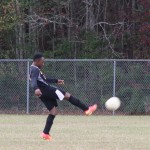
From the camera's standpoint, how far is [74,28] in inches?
1209

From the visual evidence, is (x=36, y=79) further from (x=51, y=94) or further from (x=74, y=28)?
(x=74, y=28)

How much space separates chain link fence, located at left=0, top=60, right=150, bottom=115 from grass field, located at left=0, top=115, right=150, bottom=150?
195 inches

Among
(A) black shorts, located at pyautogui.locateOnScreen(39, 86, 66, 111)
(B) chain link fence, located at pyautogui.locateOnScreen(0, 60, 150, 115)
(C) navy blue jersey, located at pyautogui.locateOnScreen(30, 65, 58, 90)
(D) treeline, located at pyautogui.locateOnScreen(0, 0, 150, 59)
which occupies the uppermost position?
(C) navy blue jersey, located at pyautogui.locateOnScreen(30, 65, 58, 90)

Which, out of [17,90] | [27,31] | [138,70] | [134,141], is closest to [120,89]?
[138,70]

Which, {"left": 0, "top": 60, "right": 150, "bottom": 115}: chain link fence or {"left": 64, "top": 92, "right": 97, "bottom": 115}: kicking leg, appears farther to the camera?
{"left": 0, "top": 60, "right": 150, "bottom": 115}: chain link fence

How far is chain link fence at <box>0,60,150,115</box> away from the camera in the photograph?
83.7ft

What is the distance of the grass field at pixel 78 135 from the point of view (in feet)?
41.8

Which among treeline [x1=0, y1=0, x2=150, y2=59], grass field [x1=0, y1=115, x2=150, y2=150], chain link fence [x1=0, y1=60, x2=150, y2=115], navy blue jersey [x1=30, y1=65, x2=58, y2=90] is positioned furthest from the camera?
treeline [x1=0, y1=0, x2=150, y2=59]

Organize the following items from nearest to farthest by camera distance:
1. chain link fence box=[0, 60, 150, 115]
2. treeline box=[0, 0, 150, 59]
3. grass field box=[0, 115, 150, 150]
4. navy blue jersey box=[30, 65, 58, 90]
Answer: grass field box=[0, 115, 150, 150] < navy blue jersey box=[30, 65, 58, 90] < chain link fence box=[0, 60, 150, 115] < treeline box=[0, 0, 150, 59]

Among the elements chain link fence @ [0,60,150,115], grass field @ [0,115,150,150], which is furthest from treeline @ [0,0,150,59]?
grass field @ [0,115,150,150]

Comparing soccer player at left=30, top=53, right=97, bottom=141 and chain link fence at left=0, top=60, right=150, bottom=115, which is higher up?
soccer player at left=30, top=53, right=97, bottom=141

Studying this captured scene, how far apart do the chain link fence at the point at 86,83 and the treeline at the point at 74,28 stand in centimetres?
343

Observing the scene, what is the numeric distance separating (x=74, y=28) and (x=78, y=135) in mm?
15691

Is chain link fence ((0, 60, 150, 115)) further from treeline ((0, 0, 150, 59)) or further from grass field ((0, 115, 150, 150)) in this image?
grass field ((0, 115, 150, 150))
